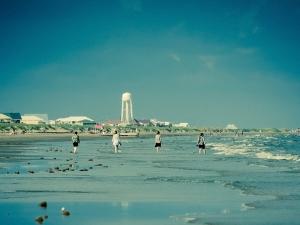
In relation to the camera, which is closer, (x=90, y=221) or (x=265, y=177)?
(x=90, y=221)

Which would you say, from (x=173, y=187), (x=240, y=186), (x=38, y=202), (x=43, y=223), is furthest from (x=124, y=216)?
(x=240, y=186)

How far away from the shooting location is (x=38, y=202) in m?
15.3

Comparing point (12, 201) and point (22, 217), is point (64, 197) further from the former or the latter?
point (22, 217)

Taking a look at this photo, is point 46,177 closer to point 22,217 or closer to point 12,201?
point 12,201

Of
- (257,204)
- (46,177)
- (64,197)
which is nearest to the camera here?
(257,204)

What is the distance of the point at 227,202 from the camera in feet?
51.1

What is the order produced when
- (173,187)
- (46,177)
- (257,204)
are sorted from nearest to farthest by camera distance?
(257,204)
(173,187)
(46,177)

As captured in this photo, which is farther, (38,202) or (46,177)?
(46,177)

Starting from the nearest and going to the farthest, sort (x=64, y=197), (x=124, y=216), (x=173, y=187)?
(x=124, y=216) → (x=64, y=197) → (x=173, y=187)

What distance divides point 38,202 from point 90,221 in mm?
3134

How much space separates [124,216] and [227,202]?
3.46m

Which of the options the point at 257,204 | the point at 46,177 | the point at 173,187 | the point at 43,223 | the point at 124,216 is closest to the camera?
the point at 43,223

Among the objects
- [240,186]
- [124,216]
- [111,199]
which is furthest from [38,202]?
[240,186]

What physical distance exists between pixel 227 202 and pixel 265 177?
8.40 m
